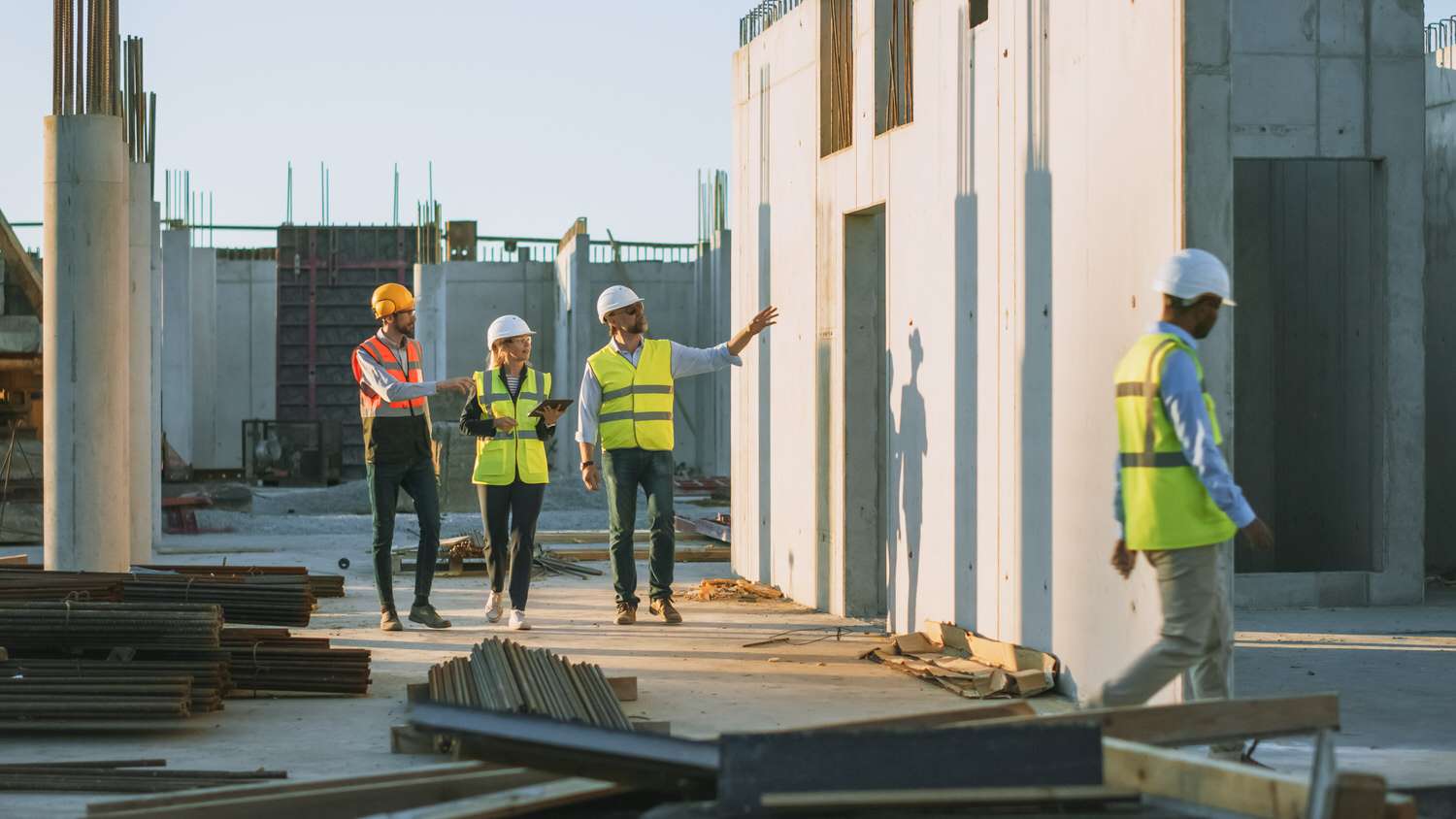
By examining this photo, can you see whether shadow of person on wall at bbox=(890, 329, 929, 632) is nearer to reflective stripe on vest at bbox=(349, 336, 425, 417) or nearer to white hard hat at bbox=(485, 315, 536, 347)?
white hard hat at bbox=(485, 315, 536, 347)

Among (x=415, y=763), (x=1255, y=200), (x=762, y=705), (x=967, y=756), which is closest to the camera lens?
(x=967, y=756)

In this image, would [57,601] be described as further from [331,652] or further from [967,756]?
[967,756]

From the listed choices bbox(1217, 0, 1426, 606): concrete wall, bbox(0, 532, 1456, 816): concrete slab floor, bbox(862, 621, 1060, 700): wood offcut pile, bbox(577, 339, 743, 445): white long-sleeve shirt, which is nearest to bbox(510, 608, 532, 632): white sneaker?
bbox(0, 532, 1456, 816): concrete slab floor

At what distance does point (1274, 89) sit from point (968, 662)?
18.6ft

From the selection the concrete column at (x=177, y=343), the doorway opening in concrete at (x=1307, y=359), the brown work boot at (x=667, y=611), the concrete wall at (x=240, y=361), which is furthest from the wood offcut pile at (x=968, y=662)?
the concrete wall at (x=240, y=361)

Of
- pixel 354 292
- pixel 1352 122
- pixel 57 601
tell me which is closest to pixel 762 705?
pixel 57 601

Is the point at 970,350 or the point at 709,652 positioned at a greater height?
the point at 970,350

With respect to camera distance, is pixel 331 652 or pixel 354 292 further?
pixel 354 292

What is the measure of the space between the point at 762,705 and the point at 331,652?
2009 millimetres

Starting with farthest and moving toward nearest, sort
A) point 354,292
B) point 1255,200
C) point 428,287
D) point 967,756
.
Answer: point 354,292 → point 428,287 → point 1255,200 → point 967,756

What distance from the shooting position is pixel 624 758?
4629mm

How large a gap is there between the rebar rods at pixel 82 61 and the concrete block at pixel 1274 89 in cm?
766

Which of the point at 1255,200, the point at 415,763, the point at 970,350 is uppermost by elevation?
the point at 1255,200

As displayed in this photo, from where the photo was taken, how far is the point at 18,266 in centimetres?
2161
